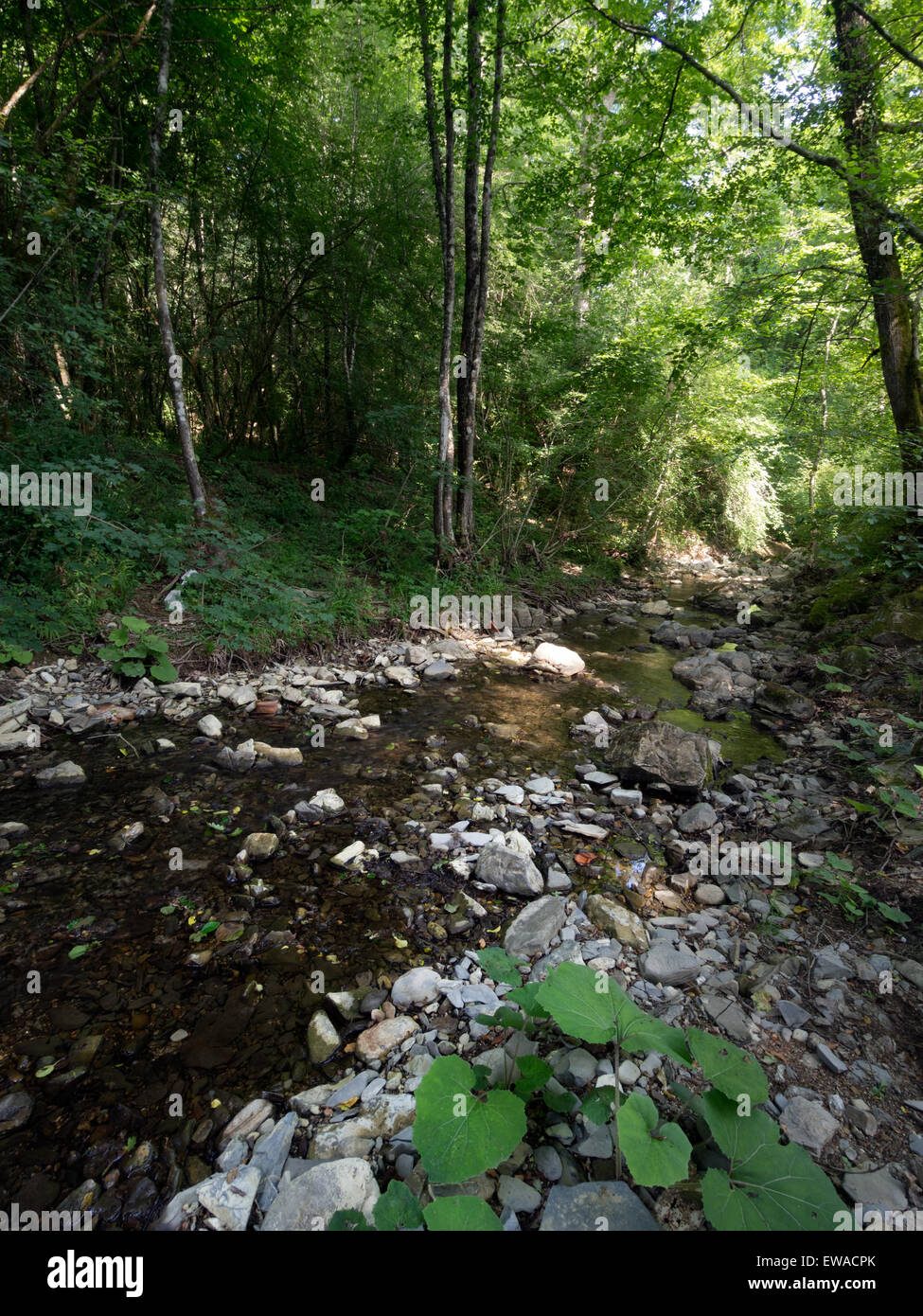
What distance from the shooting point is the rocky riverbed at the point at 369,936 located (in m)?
1.60

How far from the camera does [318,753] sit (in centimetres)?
441

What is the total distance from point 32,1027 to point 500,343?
37.5ft

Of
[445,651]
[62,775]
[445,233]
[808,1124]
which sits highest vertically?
[445,233]

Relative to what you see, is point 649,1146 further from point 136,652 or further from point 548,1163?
point 136,652

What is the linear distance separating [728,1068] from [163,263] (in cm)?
875

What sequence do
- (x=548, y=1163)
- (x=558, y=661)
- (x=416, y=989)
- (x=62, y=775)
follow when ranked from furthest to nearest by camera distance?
1. (x=558, y=661)
2. (x=62, y=775)
3. (x=416, y=989)
4. (x=548, y=1163)

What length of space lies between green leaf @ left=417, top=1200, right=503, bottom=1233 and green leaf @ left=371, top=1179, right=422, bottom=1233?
0.12 metres

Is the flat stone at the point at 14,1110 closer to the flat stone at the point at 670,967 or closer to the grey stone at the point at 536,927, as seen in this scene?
the grey stone at the point at 536,927

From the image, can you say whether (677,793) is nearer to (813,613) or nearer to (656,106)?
(813,613)

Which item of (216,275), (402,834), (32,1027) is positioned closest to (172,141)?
(216,275)

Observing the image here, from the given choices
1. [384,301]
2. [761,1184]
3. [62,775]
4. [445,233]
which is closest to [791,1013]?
[761,1184]

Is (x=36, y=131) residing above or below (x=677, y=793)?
above

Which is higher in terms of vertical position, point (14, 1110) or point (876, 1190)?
point (876, 1190)

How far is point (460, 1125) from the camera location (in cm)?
138
